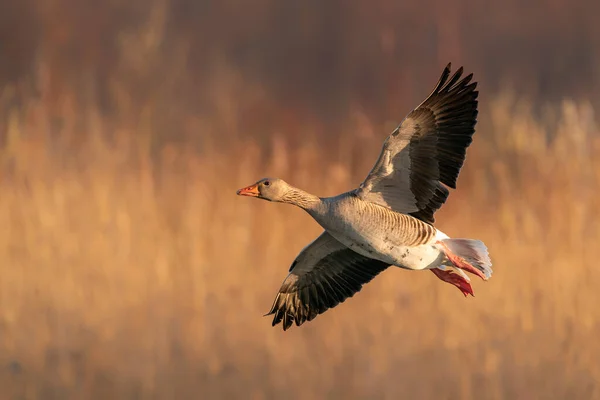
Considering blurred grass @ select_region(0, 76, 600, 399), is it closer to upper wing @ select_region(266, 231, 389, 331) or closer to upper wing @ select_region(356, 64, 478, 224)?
upper wing @ select_region(266, 231, 389, 331)

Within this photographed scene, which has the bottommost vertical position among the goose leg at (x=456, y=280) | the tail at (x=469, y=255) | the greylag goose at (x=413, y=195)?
the goose leg at (x=456, y=280)

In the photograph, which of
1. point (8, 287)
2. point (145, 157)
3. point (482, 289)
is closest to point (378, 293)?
point (482, 289)

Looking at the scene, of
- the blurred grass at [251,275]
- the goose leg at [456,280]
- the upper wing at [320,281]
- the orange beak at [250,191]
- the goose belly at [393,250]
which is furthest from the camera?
the blurred grass at [251,275]

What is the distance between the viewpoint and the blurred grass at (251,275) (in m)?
8.33

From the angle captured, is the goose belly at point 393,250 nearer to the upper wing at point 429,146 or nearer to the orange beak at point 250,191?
the upper wing at point 429,146

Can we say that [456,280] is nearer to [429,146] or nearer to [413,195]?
[413,195]

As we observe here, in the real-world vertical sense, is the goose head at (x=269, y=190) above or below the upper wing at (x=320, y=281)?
above

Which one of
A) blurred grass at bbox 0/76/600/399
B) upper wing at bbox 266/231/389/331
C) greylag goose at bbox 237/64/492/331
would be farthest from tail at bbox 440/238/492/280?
blurred grass at bbox 0/76/600/399

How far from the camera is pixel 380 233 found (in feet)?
21.7

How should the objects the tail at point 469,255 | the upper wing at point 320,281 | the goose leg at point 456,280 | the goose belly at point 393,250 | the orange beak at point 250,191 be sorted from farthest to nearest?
the upper wing at point 320,281
the goose leg at point 456,280
the tail at point 469,255
the orange beak at point 250,191
the goose belly at point 393,250

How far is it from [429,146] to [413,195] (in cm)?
31

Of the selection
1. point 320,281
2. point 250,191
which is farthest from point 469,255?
point 250,191

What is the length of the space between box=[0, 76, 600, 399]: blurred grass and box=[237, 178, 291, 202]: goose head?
6.05ft

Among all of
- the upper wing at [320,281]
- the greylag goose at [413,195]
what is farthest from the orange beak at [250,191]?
the upper wing at [320,281]
